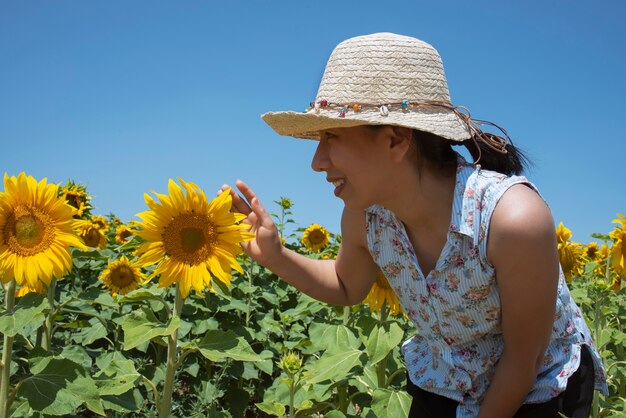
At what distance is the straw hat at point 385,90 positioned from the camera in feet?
7.23

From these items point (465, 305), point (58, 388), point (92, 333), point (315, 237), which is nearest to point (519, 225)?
point (465, 305)

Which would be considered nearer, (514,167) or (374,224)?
(514,167)

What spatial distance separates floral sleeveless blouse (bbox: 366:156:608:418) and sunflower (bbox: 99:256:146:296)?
2.14m

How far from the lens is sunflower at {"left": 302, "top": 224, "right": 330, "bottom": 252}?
6867 mm

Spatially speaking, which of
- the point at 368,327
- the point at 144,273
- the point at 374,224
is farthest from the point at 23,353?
the point at 374,224

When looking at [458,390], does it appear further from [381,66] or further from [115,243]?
[115,243]

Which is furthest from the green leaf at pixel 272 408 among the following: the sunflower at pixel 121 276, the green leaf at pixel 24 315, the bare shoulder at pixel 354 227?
the sunflower at pixel 121 276

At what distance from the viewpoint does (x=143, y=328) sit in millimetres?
2504

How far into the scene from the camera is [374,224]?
257 centimetres

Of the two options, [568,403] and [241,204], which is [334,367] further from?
[568,403]

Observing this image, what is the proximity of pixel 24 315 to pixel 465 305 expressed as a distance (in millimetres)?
1481

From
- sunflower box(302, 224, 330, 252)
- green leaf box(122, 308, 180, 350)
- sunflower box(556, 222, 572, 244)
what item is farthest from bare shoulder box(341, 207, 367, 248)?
sunflower box(302, 224, 330, 252)

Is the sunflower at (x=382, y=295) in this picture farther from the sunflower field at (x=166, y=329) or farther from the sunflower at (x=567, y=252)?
the sunflower at (x=567, y=252)

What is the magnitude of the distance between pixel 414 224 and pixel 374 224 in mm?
216
